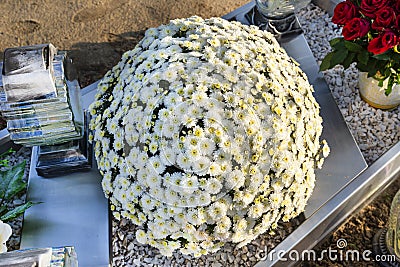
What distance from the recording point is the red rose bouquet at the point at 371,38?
1851 millimetres

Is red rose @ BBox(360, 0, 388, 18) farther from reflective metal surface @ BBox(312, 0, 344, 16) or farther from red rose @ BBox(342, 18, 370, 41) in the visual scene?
reflective metal surface @ BBox(312, 0, 344, 16)

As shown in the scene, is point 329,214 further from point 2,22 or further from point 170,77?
point 2,22

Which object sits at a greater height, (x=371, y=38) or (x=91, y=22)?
(x=371, y=38)

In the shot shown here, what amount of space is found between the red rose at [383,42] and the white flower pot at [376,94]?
28cm

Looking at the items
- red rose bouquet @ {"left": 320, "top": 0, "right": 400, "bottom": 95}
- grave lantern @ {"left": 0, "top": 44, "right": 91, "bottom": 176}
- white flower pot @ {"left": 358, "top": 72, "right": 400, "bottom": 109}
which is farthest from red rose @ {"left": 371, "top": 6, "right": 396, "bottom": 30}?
grave lantern @ {"left": 0, "top": 44, "right": 91, "bottom": 176}

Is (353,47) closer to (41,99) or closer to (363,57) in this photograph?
(363,57)

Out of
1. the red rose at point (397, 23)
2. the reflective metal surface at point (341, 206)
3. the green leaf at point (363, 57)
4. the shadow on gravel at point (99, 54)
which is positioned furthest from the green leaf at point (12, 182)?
the red rose at point (397, 23)

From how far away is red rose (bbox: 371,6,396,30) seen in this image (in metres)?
1.84

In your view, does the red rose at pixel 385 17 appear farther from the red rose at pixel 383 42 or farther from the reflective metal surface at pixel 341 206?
the reflective metal surface at pixel 341 206

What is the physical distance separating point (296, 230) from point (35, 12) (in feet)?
6.09

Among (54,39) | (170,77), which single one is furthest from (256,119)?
(54,39)

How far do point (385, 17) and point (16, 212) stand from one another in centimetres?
142

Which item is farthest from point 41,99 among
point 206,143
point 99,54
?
point 99,54

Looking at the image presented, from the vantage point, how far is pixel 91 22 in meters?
2.85
